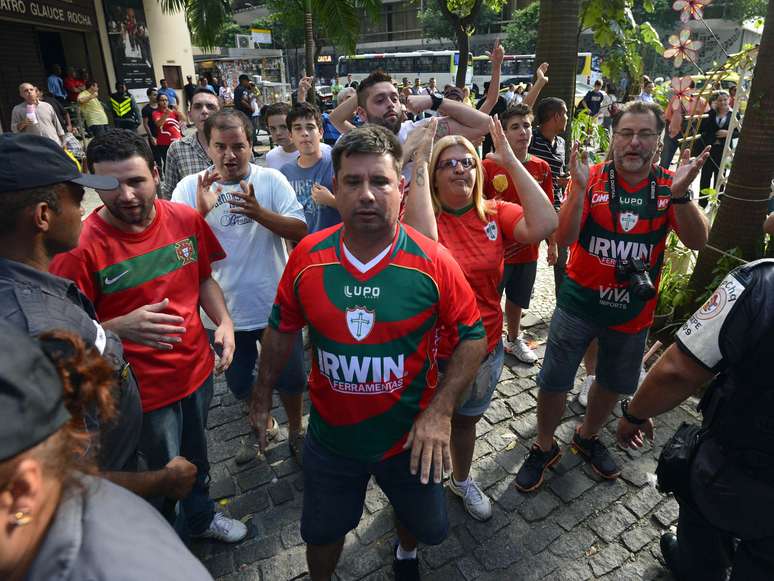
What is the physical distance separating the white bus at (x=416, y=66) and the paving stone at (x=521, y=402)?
28.2 m

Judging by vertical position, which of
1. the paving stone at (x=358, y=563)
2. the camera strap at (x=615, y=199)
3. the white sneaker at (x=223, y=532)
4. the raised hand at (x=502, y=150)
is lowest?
the paving stone at (x=358, y=563)

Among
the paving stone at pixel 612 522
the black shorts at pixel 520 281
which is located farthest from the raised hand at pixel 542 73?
the paving stone at pixel 612 522

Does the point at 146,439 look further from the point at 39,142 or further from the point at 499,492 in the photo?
the point at 499,492

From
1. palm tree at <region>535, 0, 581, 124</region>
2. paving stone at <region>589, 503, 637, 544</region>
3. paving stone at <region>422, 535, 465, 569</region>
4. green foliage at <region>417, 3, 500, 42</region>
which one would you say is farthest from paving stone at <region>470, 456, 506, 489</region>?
green foliage at <region>417, 3, 500, 42</region>

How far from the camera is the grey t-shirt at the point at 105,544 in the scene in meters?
0.87

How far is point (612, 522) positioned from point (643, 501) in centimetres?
30

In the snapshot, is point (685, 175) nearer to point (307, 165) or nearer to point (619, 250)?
point (619, 250)

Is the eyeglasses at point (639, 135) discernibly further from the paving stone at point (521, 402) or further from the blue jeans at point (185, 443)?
the blue jeans at point (185, 443)

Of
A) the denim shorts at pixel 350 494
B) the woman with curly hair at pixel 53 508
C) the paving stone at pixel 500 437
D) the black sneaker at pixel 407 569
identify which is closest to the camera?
the woman with curly hair at pixel 53 508

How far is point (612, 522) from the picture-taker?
2939 mm

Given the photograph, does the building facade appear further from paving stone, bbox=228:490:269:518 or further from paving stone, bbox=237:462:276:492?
paving stone, bbox=228:490:269:518

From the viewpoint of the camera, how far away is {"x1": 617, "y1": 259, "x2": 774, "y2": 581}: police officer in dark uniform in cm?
172

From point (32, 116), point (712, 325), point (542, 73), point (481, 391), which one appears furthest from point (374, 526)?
point (32, 116)

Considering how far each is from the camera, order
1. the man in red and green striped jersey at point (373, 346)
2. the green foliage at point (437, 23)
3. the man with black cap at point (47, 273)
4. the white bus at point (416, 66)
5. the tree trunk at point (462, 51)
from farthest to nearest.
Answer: the green foliage at point (437, 23)
the white bus at point (416, 66)
the tree trunk at point (462, 51)
the man in red and green striped jersey at point (373, 346)
the man with black cap at point (47, 273)
